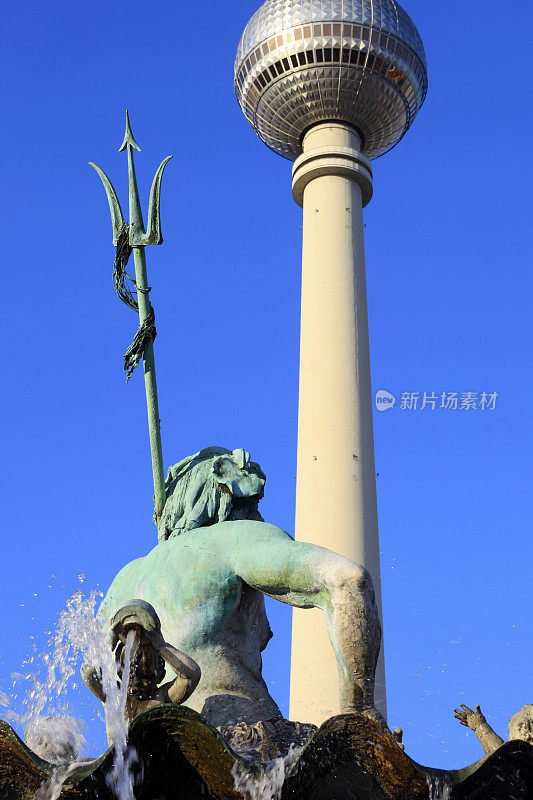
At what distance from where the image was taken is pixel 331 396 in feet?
100.0

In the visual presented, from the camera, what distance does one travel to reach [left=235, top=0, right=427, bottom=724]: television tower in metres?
28.7

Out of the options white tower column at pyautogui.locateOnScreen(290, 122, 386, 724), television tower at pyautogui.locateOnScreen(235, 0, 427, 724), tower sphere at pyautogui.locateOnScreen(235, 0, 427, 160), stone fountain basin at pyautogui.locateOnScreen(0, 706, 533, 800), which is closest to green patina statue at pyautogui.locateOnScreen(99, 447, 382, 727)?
stone fountain basin at pyautogui.locateOnScreen(0, 706, 533, 800)

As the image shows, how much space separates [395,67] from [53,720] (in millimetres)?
35004

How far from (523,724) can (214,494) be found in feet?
6.86

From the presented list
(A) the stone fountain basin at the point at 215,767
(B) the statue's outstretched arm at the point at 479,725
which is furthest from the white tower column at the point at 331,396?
(A) the stone fountain basin at the point at 215,767

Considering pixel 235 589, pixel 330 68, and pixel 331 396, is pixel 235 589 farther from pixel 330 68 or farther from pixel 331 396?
pixel 330 68

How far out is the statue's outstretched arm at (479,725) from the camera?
7.89m

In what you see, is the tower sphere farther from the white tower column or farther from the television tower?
the white tower column

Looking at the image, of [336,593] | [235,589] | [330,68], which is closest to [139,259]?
[235,589]

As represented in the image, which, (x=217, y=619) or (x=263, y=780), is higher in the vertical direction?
(x=217, y=619)

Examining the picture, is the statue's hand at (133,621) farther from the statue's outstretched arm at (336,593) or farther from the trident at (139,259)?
the trident at (139,259)

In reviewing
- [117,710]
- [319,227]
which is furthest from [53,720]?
[319,227]

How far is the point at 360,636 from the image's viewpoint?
4730mm

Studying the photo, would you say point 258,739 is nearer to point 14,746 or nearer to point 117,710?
point 117,710
